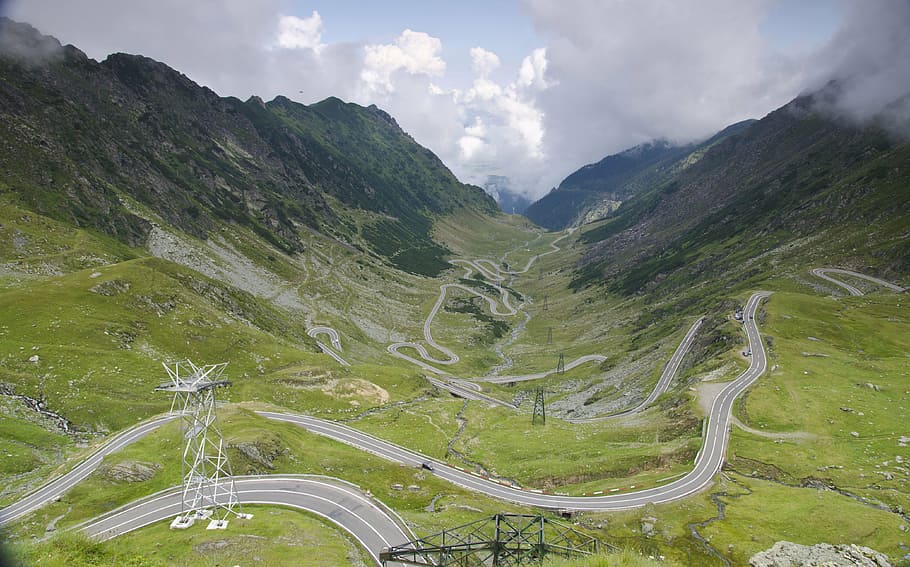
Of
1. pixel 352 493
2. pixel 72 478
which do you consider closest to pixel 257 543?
pixel 352 493

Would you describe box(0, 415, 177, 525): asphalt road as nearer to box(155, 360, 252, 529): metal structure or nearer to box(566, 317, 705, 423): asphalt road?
box(155, 360, 252, 529): metal structure

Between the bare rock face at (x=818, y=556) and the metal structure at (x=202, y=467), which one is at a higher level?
the metal structure at (x=202, y=467)

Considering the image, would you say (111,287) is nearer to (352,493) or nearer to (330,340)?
(330,340)

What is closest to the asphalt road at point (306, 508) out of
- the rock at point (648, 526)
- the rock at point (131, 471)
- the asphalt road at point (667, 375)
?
the rock at point (131, 471)

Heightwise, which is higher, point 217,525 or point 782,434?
point 217,525

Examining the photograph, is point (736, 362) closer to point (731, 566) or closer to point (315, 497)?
point (731, 566)

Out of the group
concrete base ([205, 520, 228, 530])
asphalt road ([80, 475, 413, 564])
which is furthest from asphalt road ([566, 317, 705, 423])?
concrete base ([205, 520, 228, 530])

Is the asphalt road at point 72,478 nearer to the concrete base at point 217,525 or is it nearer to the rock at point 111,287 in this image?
the concrete base at point 217,525
